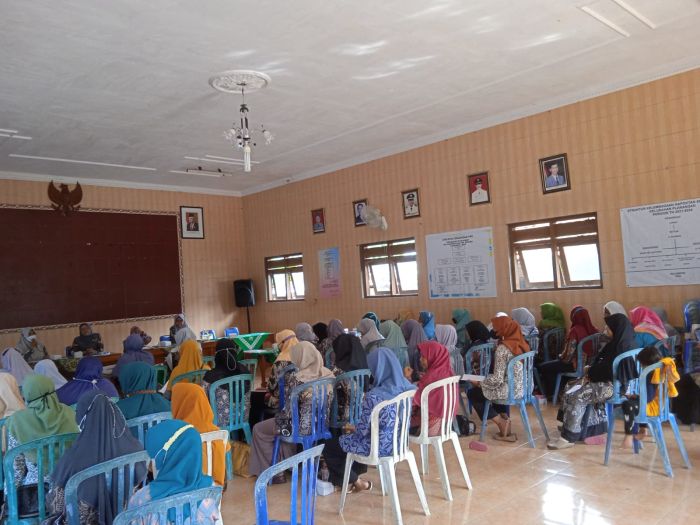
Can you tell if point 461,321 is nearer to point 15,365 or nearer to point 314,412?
point 314,412

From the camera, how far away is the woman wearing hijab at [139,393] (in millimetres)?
3688

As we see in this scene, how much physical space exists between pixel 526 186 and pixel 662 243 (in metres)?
1.79

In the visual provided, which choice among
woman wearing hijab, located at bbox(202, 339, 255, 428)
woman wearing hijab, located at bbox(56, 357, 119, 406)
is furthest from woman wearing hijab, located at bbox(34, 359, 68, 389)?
woman wearing hijab, located at bbox(202, 339, 255, 428)

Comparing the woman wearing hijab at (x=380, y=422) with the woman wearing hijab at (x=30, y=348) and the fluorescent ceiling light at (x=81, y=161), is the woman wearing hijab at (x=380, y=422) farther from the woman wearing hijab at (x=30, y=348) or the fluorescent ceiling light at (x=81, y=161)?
the fluorescent ceiling light at (x=81, y=161)

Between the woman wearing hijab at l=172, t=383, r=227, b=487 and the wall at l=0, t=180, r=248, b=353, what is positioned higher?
the wall at l=0, t=180, r=248, b=353

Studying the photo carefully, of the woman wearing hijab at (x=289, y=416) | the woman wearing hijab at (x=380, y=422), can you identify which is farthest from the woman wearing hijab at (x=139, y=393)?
the woman wearing hijab at (x=380, y=422)

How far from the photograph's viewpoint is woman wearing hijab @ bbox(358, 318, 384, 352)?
19.4 ft

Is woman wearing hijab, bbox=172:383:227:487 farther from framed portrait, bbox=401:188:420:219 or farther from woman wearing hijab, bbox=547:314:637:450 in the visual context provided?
framed portrait, bbox=401:188:420:219

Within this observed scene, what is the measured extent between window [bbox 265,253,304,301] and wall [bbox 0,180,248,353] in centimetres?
84

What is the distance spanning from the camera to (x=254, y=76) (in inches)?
214

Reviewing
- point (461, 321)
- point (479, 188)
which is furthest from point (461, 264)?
point (479, 188)

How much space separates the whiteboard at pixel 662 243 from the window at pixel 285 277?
5.88 metres

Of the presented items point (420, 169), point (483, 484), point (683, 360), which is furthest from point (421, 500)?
point (420, 169)

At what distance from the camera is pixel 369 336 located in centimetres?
617
